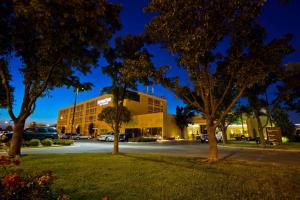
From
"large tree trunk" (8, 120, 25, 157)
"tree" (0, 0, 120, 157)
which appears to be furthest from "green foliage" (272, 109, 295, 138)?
"large tree trunk" (8, 120, 25, 157)

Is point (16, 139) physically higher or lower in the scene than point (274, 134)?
lower

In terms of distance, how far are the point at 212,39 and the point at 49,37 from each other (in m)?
8.08

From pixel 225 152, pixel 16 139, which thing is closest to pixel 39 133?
pixel 16 139

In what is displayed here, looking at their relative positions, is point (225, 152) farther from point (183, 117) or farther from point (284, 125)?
point (183, 117)

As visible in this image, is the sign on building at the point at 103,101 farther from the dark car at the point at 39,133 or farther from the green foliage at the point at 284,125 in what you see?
the green foliage at the point at 284,125

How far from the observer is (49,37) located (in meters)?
9.59

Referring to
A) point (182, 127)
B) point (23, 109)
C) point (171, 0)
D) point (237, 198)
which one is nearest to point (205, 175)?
point (237, 198)

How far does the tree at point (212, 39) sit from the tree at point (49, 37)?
9.08 ft

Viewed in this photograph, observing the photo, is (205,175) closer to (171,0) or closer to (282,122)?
(171,0)

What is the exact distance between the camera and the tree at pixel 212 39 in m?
9.66

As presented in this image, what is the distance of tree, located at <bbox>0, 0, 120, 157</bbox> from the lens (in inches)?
335

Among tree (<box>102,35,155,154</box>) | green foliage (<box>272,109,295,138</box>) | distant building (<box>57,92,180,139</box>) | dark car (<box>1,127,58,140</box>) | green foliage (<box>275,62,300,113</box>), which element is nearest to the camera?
tree (<box>102,35,155,154</box>)

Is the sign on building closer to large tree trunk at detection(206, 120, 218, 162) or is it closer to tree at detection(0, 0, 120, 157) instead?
tree at detection(0, 0, 120, 157)

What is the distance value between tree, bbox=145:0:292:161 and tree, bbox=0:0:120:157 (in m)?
2.77
